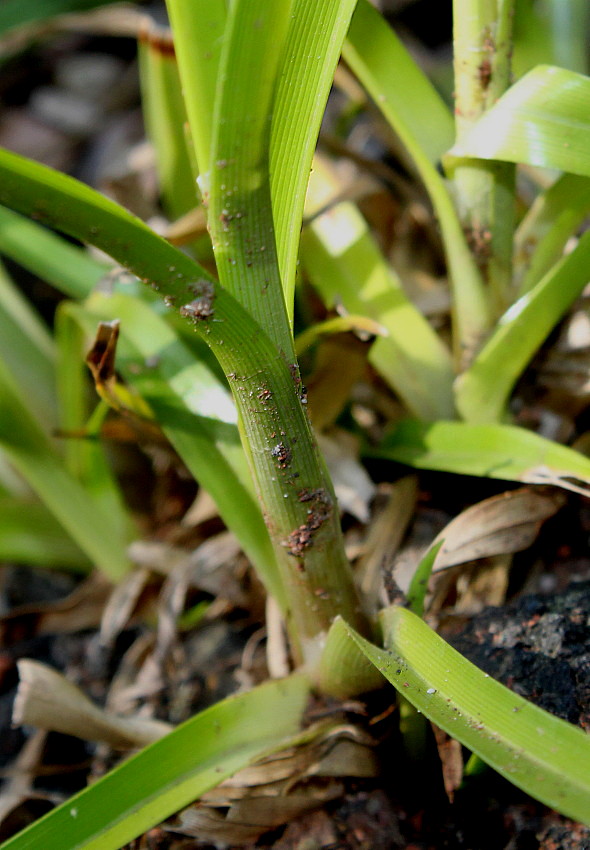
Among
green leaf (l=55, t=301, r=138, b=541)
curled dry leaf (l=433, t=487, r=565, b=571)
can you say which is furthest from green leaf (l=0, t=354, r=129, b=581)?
curled dry leaf (l=433, t=487, r=565, b=571)

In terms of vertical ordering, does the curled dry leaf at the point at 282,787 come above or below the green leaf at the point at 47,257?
below

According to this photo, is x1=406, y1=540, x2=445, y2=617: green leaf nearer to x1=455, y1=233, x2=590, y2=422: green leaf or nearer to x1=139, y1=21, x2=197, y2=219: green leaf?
x1=455, y1=233, x2=590, y2=422: green leaf

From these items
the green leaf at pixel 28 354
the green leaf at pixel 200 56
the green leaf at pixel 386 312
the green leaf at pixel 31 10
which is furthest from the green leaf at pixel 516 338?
the green leaf at pixel 31 10

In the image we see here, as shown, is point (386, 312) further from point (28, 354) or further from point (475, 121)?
point (28, 354)

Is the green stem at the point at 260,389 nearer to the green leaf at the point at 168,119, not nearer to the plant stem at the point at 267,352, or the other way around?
the plant stem at the point at 267,352

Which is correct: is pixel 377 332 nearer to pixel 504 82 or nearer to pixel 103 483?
pixel 504 82

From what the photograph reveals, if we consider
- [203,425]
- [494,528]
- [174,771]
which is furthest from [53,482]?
[494,528]
